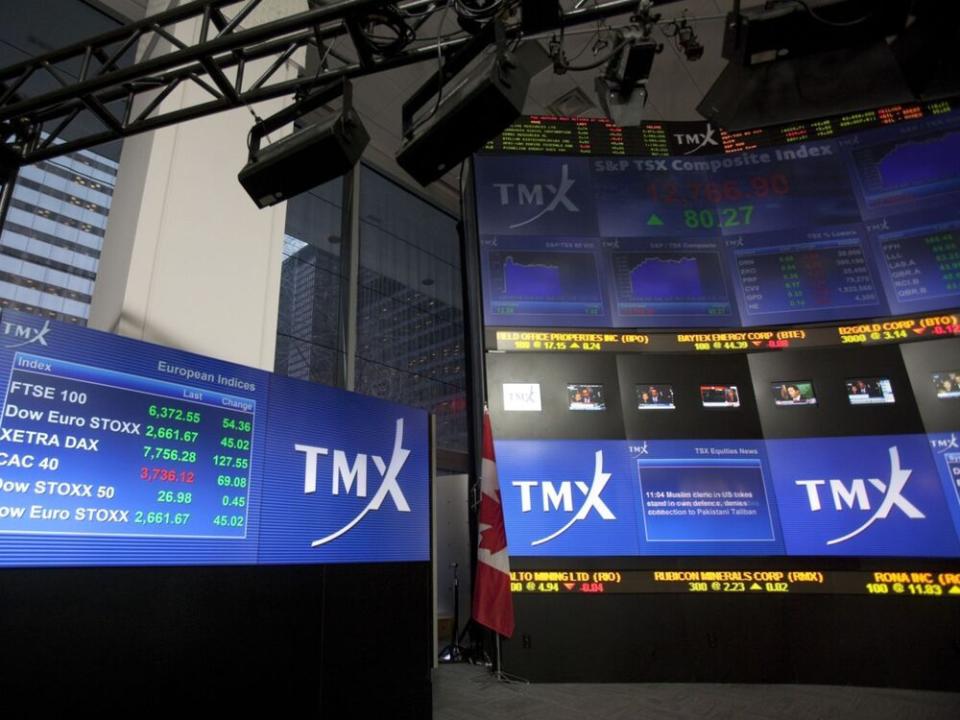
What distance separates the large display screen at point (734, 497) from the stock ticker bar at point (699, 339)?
2.42 ft

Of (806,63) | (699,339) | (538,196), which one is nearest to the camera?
(806,63)

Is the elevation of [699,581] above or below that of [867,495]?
below

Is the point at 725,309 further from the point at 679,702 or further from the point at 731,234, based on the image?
the point at 679,702

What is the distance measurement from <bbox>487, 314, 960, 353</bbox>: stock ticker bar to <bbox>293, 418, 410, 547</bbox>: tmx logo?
1484 millimetres

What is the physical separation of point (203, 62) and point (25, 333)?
1606 mm

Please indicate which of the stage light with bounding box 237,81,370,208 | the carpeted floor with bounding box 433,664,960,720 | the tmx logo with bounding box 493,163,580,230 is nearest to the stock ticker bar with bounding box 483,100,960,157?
the tmx logo with bounding box 493,163,580,230

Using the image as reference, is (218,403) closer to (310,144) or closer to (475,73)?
(310,144)

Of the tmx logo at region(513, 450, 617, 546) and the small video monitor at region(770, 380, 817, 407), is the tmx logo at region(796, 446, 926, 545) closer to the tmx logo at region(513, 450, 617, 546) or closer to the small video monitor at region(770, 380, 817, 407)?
the small video monitor at region(770, 380, 817, 407)

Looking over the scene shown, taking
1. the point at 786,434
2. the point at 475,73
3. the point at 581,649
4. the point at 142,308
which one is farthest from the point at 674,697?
the point at 142,308

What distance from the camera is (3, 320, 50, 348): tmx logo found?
182cm

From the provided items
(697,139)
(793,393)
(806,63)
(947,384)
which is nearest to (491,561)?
(793,393)

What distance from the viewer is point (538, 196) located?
455cm

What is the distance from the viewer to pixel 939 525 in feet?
11.6

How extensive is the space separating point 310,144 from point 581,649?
344 centimetres
